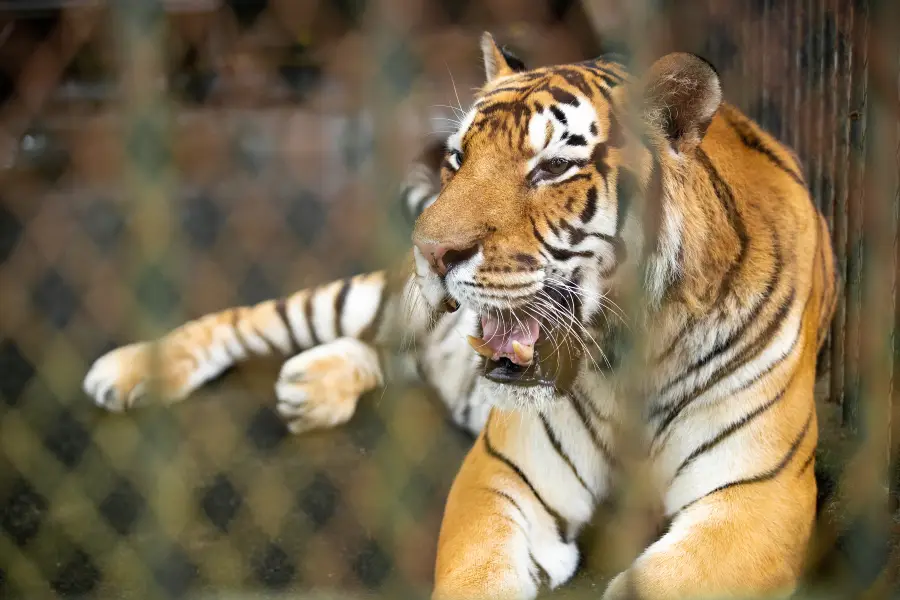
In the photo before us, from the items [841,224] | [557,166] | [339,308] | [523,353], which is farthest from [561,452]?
[339,308]

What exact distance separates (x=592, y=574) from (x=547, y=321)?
443mm

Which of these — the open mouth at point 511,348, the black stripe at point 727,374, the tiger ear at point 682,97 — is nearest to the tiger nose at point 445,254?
the open mouth at point 511,348

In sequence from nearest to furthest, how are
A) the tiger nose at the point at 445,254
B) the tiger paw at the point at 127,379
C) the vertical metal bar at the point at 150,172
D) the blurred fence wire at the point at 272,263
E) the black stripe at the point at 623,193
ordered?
the vertical metal bar at the point at 150,172 < the blurred fence wire at the point at 272,263 < the tiger nose at the point at 445,254 < the black stripe at the point at 623,193 < the tiger paw at the point at 127,379

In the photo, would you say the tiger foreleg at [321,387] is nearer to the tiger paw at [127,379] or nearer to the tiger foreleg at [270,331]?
the tiger foreleg at [270,331]

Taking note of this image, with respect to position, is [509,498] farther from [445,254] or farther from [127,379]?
[127,379]

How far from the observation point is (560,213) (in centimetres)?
131

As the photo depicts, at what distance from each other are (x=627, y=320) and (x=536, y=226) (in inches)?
8.3

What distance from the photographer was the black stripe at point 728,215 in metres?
1.38

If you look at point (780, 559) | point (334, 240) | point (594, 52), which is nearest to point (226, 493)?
point (780, 559)

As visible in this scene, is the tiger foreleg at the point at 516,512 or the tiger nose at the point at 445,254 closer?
the tiger nose at the point at 445,254

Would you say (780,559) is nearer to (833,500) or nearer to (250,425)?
(833,500)

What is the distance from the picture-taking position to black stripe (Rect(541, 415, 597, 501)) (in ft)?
4.88

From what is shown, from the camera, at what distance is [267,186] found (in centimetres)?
478

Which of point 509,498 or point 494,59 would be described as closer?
point 509,498
